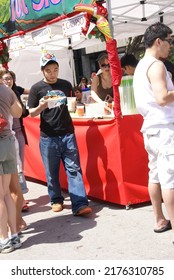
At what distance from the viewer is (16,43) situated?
636 centimetres

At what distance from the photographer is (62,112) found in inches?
178

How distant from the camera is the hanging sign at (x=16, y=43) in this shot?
6252mm

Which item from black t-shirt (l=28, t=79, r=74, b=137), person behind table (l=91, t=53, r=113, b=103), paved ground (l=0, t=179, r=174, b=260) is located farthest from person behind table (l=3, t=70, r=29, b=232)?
person behind table (l=91, t=53, r=113, b=103)

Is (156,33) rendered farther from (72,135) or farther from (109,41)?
(72,135)

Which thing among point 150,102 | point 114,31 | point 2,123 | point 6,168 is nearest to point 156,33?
point 150,102

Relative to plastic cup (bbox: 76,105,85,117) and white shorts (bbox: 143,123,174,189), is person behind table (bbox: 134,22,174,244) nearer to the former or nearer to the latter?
white shorts (bbox: 143,123,174,189)

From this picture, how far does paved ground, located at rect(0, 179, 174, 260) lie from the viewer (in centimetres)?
342

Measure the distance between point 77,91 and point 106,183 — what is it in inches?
172

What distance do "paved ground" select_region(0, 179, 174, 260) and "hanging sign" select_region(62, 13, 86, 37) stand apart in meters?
2.05

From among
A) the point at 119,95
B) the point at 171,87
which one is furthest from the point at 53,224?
the point at 171,87

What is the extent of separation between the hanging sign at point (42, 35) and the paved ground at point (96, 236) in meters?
2.53

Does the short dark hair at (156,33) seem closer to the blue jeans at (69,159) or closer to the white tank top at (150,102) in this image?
the white tank top at (150,102)

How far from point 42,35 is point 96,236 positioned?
3.38 metres
